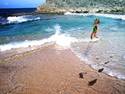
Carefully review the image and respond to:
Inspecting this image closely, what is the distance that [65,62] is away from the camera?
12.6 metres

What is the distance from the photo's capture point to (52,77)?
1054 centimetres

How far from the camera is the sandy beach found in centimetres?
926

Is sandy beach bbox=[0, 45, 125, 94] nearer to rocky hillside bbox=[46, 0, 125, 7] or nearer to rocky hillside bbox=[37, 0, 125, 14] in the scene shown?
rocky hillside bbox=[37, 0, 125, 14]

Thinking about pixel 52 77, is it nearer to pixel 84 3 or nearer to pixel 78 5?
pixel 78 5

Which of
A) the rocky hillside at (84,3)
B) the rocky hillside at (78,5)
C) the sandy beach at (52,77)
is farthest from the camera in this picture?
the rocky hillside at (84,3)

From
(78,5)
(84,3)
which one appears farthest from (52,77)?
(84,3)

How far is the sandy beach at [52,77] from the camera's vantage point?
926cm

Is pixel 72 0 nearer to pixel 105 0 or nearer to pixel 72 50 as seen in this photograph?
pixel 105 0

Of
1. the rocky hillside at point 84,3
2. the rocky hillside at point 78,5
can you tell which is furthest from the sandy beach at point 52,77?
the rocky hillside at point 84,3

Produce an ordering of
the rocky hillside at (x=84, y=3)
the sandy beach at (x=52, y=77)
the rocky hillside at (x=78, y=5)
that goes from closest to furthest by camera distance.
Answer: the sandy beach at (x=52, y=77), the rocky hillside at (x=78, y=5), the rocky hillside at (x=84, y=3)

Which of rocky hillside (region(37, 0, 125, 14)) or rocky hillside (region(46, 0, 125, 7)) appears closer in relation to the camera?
rocky hillside (region(37, 0, 125, 14))

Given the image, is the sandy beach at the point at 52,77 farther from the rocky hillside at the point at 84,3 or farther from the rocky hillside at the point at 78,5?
the rocky hillside at the point at 84,3

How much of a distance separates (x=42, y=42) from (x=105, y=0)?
68296 mm

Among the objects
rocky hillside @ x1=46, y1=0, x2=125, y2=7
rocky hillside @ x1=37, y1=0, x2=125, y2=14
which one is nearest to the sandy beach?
rocky hillside @ x1=37, y1=0, x2=125, y2=14
